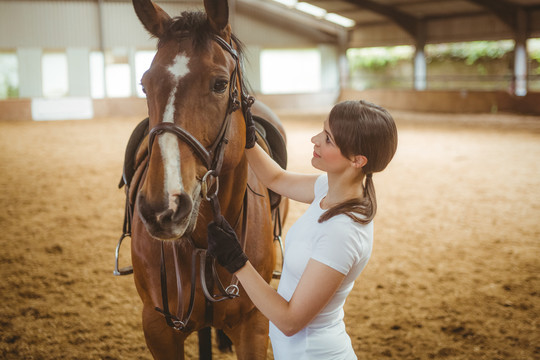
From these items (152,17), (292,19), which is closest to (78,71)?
(292,19)

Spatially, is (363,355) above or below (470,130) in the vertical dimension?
below

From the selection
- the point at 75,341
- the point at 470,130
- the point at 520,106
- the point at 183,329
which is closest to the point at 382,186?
the point at 75,341

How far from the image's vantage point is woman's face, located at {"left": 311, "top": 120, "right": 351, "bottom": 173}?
4.67ft

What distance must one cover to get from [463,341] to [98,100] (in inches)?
707

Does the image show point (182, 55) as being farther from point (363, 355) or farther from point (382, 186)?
point (382, 186)

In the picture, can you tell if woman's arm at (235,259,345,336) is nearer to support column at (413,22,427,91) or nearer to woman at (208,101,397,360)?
woman at (208,101,397,360)

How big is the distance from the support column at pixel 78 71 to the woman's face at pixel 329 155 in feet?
66.6

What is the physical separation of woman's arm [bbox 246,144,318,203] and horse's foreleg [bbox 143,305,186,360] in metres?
0.75

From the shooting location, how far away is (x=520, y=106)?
16.3m

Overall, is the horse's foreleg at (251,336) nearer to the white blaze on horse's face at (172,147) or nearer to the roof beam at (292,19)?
the white blaze on horse's face at (172,147)

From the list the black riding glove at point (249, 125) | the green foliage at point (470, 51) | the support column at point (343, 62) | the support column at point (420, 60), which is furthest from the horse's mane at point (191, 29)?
the support column at point (343, 62)

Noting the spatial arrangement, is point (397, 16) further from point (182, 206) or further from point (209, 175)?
point (182, 206)

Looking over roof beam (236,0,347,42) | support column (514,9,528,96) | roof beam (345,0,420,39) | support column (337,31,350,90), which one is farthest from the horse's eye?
support column (337,31,350,90)

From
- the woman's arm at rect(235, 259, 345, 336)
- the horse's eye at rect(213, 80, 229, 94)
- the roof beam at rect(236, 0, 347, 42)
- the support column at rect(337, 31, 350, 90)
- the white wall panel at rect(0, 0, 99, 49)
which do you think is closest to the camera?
the woman's arm at rect(235, 259, 345, 336)
